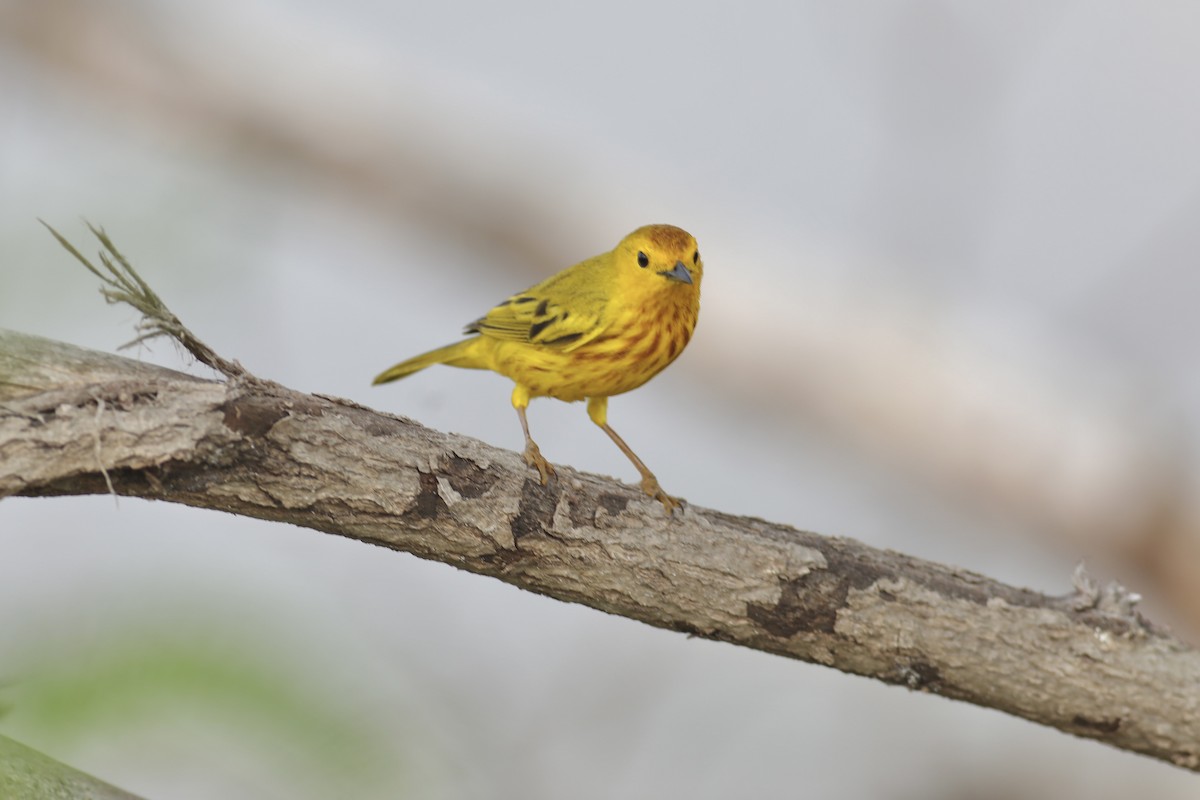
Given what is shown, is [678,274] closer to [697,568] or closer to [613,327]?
[613,327]

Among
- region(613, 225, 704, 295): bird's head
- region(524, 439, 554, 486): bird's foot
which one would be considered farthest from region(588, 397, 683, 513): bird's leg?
region(613, 225, 704, 295): bird's head

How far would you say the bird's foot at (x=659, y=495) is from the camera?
3197mm

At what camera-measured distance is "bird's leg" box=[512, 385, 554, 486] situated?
10.2 feet

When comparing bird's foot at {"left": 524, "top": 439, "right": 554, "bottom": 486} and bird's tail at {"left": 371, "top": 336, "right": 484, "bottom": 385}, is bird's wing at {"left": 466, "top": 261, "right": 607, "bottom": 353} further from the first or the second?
bird's foot at {"left": 524, "top": 439, "right": 554, "bottom": 486}

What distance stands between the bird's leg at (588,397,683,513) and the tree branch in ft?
0.58

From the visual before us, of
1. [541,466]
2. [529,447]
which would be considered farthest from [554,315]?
[541,466]

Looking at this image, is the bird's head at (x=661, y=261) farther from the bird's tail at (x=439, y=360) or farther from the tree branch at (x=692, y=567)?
the tree branch at (x=692, y=567)

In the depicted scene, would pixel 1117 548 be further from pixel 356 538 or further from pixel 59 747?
pixel 59 747

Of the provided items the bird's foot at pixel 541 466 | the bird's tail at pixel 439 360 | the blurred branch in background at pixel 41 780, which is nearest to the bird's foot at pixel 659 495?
the bird's foot at pixel 541 466

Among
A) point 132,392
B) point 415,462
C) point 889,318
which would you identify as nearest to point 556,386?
point 415,462

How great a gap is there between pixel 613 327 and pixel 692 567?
4.18 ft

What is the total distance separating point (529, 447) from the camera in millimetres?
3752

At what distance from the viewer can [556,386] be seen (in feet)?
14.1

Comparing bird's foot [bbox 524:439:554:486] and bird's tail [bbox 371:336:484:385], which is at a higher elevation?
bird's tail [bbox 371:336:484:385]
